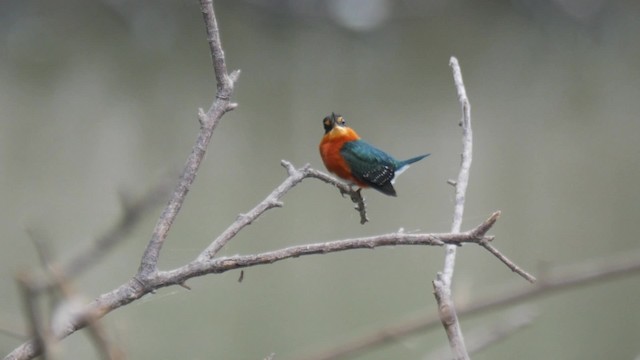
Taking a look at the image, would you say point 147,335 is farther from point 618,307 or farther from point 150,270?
point 150,270

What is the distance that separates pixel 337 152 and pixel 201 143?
0.97ft

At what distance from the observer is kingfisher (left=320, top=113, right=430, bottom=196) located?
0.89m

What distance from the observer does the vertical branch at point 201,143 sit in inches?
24.1

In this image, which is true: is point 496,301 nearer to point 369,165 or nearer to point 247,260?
point 247,260

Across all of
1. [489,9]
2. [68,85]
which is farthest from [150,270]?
[489,9]

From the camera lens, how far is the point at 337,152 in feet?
3.02

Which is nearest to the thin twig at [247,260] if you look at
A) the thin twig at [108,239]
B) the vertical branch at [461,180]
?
the vertical branch at [461,180]

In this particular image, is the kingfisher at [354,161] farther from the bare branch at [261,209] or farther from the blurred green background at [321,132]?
the blurred green background at [321,132]

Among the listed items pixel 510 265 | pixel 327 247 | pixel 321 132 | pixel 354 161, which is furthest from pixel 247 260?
pixel 321 132

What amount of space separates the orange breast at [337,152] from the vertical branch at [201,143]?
25 centimetres

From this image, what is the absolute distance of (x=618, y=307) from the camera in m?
1.82

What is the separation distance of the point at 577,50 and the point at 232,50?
0.71m

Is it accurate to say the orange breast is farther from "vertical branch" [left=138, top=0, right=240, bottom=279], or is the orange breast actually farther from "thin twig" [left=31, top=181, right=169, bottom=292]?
"thin twig" [left=31, top=181, right=169, bottom=292]

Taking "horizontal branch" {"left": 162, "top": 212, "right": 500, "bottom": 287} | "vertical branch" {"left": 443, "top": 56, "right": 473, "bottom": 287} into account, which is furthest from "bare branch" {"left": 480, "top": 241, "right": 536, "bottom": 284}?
"vertical branch" {"left": 443, "top": 56, "right": 473, "bottom": 287}
